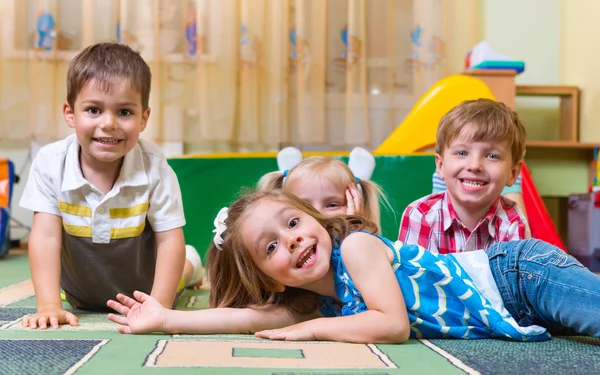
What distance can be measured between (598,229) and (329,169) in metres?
1.36

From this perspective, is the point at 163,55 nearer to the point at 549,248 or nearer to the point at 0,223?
the point at 0,223

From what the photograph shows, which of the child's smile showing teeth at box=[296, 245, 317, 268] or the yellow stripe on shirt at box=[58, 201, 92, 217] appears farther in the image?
the yellow stripe on shirt at box=[58, 201, 92, 217]

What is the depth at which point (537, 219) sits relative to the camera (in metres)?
1.91

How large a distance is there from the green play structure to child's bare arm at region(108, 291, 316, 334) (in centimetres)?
93

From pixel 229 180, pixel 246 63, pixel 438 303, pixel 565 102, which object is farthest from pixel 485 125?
pixel 565 102

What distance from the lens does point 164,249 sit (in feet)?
4.02

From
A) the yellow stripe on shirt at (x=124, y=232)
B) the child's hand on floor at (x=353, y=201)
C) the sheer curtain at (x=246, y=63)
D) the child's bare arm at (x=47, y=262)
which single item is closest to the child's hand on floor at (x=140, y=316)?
the child's bare arm at (x=47, y=262)

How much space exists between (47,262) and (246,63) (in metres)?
1.80

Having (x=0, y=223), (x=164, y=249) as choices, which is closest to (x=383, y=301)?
(x=164, y=249)

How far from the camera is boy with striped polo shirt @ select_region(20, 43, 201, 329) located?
3.76ft

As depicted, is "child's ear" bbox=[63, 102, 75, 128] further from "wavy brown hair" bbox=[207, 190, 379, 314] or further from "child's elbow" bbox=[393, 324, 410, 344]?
"child's elbow" bbox=[393, 324, 410, 344]

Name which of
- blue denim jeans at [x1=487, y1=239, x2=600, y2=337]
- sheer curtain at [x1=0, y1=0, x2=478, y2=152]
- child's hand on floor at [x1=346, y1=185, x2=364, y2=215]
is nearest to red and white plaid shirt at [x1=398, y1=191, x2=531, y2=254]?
child's hand on floor at [x1=346, y1=185, x2=364, y2=215]

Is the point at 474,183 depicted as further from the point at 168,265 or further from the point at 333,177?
the point at 168,265

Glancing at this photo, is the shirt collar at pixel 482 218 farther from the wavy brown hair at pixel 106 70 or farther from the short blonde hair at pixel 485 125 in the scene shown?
the wavy brown hair at pixel 106 70
